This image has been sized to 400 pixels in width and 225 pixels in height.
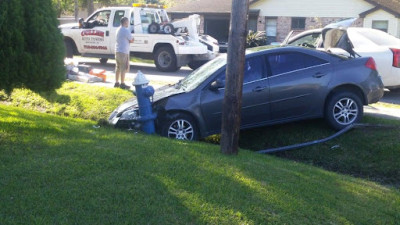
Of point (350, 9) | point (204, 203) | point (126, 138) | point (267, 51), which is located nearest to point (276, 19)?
point (350, 9)

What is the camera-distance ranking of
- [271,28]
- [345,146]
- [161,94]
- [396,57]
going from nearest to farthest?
[345,146], [161,94], [396,57], [271,28]

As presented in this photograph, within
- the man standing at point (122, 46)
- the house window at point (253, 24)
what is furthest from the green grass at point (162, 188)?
the house window at point (253, 24)

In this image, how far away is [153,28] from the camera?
1842 centimetres

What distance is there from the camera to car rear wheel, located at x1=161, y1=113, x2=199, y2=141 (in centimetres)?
827

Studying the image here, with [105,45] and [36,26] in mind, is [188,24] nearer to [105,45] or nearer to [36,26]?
[105,45]

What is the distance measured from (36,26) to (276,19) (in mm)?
25372

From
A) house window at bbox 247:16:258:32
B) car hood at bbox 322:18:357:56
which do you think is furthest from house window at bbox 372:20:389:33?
car hood at bbox 322:18:357:56

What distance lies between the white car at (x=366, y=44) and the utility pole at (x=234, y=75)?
440 centimetres

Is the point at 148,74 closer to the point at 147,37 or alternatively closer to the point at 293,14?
the point at 147,37

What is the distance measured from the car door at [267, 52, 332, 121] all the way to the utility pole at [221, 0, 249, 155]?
6.81 ft

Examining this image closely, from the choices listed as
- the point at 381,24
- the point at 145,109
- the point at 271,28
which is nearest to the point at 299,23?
the point at 271,28

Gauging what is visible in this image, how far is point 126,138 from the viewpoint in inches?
280

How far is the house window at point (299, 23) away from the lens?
29781mm

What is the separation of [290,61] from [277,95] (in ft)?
2.20
